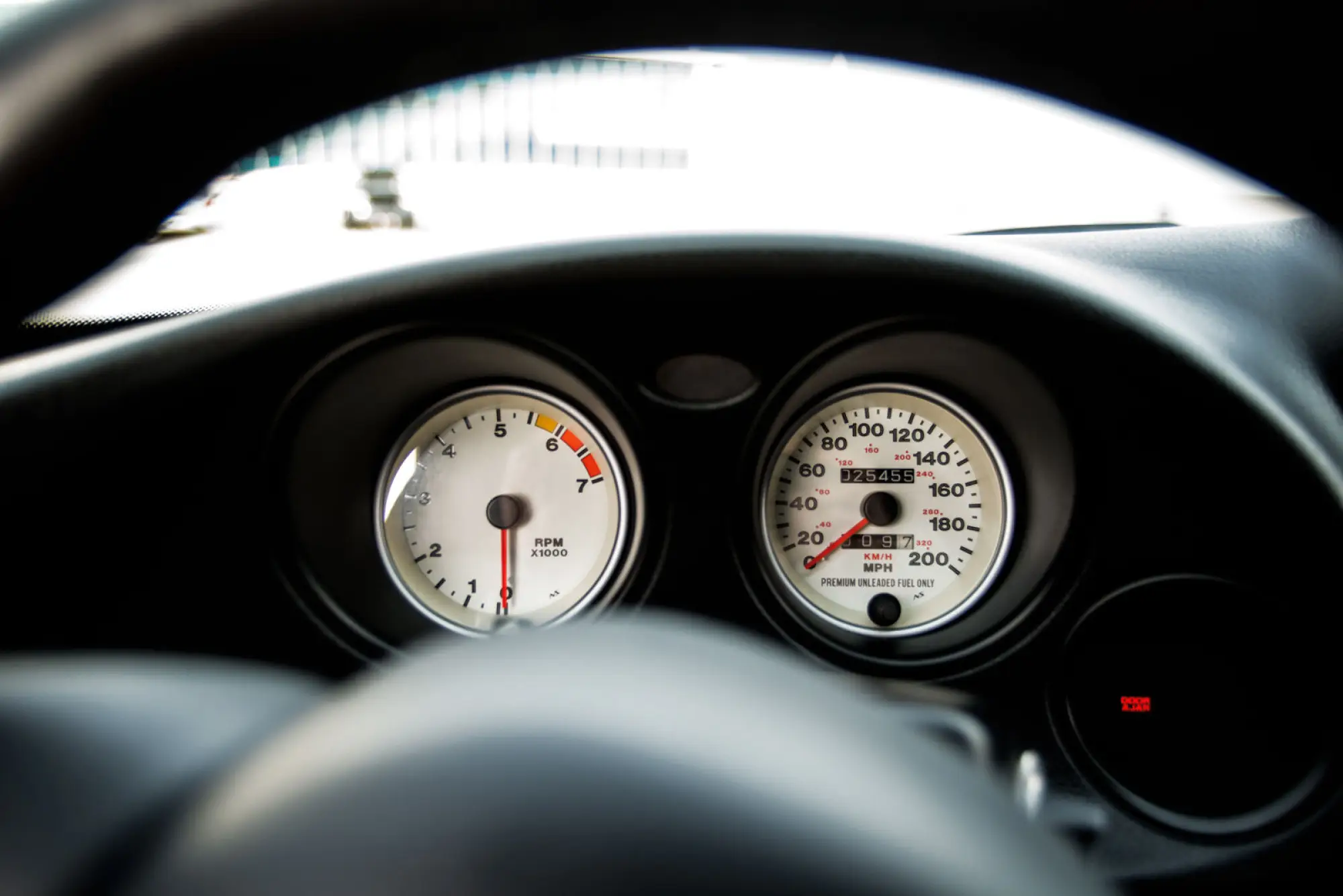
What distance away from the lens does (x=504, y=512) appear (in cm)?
205

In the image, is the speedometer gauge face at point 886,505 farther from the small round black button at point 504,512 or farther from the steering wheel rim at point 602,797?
the steering wheel rim at point 602,797

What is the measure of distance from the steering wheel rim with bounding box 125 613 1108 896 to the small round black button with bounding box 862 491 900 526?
1.59 m

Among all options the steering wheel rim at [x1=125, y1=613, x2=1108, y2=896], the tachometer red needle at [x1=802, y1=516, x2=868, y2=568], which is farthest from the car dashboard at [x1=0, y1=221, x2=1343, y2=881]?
the steering wheel rim at [x1=125, y1=613, x2=1108, y2=896]

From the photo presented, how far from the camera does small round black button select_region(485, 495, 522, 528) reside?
6.73 feet

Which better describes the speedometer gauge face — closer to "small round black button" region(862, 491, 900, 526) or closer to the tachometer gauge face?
"small round black button" region(862, 491, 900, 526)

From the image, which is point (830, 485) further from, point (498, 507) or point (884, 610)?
point (498, 507)

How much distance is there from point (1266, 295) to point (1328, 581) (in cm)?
42

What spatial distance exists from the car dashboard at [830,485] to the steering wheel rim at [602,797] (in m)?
0.80

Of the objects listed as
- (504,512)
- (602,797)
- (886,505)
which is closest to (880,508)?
(886,505)

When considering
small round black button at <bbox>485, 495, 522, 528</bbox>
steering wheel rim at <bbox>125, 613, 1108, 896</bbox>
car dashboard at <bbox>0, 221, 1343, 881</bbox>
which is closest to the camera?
steering wheel rim at <bbox>125, 613, 1108, 896</bbox>

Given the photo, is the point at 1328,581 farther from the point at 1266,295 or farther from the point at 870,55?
the point at 870,55

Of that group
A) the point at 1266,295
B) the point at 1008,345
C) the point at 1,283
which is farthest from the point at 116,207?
the point at 1266,295

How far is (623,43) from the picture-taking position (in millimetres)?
629

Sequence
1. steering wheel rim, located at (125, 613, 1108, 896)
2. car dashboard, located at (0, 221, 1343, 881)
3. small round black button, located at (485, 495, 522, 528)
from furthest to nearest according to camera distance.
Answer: small round black button, located at (485, 495, 522, 528) → car dashboard, located at (0, 221, 1343, 881) → steering wheel rim, located at (125, 613, 1108, 896)
